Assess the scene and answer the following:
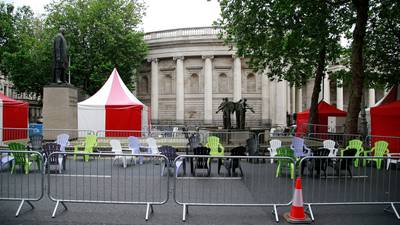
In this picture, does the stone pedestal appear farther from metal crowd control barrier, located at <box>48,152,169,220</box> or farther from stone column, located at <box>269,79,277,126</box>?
stone column, located at <box>269,79,277,126</box>

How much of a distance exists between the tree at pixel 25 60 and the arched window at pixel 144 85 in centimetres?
1235

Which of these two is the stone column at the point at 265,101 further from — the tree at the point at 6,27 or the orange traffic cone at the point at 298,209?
the orange traffic cone at the point at 298,209

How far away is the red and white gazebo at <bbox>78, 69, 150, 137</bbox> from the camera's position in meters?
22.6

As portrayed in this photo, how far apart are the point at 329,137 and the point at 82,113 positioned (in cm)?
1562

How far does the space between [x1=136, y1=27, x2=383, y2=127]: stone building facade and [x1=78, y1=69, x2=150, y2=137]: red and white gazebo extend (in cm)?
1750

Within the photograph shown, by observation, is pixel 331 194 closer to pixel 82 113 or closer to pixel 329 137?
pixel 329 137

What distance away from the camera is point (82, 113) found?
2309 centimetres

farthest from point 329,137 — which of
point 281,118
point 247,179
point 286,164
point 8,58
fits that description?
point 8,58

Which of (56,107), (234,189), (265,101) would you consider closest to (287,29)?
(56,107)

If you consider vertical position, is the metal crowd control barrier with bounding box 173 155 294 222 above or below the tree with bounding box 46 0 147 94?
below

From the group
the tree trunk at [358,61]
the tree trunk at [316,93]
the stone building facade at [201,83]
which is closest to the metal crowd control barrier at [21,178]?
the tree trunk at [358,61]

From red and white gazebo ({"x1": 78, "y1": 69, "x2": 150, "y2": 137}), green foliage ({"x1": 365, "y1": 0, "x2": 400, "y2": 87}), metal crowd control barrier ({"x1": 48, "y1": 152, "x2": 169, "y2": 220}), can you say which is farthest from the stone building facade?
metal crowd control barrier ({"x1": 48, "y1": 152, "x2": 169, "y2": 220})

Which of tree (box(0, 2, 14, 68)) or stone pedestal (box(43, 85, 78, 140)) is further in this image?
tree (box(0, 2, 14, 68))

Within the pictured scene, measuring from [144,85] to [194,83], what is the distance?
311 inches
